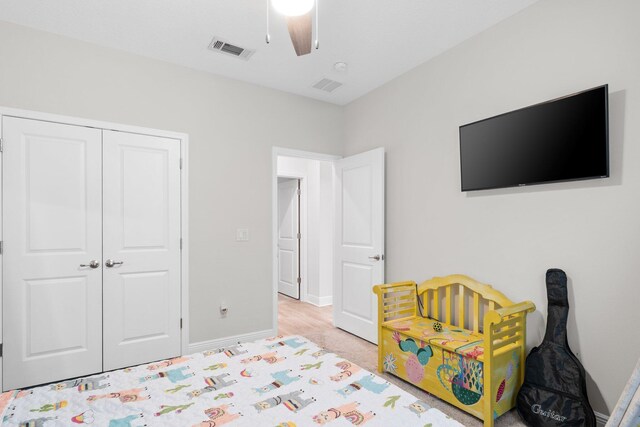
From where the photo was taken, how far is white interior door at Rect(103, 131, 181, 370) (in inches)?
112

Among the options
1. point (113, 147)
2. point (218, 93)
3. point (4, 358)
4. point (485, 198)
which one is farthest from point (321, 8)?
point (4, 358)

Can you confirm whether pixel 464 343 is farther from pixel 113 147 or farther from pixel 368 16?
pixel 113 147

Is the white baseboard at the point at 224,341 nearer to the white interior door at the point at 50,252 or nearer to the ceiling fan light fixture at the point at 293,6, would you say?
the white interior door at the point at 50,252

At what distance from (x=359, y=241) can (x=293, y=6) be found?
2575mm

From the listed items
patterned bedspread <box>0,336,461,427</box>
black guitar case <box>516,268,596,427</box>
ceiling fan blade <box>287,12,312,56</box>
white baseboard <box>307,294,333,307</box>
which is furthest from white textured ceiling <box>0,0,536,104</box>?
white baseboard <box>307,294,333,307</box>

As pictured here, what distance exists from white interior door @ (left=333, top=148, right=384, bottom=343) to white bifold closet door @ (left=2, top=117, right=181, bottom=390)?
5.79 ft

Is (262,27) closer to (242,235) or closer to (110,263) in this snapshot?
(242,235)

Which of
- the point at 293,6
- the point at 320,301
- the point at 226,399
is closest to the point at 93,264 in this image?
the point at 226,399

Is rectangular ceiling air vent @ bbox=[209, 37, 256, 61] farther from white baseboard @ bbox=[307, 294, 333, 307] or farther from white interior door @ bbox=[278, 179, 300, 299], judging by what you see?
white baseboard @ bbox=[307, 294, 333, 307]

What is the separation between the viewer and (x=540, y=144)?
2.22m

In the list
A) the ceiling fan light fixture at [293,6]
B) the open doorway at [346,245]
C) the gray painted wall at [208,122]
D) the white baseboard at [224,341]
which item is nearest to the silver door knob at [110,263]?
the gray painted wall at [208,122]

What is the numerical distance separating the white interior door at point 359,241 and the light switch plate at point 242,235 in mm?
1088

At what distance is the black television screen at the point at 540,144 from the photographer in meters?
1.95

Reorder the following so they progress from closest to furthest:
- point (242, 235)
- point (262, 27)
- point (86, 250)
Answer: point (262, 27) → point (86, 250) → point (242, 235)
